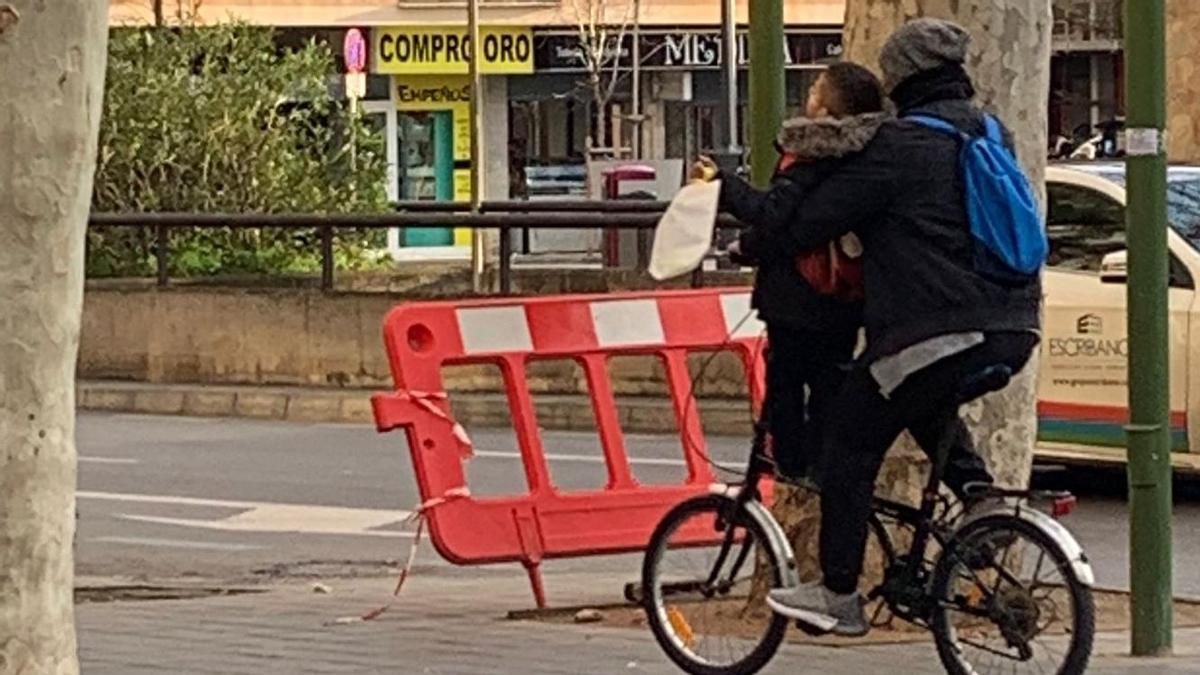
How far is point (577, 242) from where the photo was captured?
84.1 feet

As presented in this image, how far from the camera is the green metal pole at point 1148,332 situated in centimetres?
856

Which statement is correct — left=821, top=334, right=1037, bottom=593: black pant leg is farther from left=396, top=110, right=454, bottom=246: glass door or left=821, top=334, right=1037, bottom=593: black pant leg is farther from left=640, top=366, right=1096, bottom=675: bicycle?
left=396, top=110, right=454, bottom=246: glass door

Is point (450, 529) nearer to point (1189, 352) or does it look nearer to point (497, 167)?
point (1189, 352)

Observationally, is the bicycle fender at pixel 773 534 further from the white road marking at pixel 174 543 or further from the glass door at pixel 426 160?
the glass door at pixel 426 160

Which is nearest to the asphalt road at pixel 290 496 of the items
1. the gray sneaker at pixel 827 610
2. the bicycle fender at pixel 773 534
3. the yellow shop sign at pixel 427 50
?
the bicycle fender at pixel 773 534

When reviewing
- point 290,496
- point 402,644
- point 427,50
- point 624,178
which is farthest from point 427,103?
point 402,644

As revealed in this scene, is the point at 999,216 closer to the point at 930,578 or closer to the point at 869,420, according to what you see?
the point at 869,420

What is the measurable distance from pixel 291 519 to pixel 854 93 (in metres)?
6.96

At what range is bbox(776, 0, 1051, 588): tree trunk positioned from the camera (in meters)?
9.59

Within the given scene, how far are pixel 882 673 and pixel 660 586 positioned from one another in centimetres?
75

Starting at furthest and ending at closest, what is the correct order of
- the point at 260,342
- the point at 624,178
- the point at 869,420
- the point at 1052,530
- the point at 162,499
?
1. the point at 624,178
2. the point at 260,342
3. the point at 162,499
4. the point at 869,420
5. the point at 1052,530

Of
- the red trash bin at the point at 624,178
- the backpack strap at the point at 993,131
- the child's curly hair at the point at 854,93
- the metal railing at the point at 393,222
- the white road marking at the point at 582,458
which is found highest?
the child's curly hair at the point at 854,93

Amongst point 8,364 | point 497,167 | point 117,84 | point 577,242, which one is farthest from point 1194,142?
point 497,167

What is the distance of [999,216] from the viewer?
7.78m
